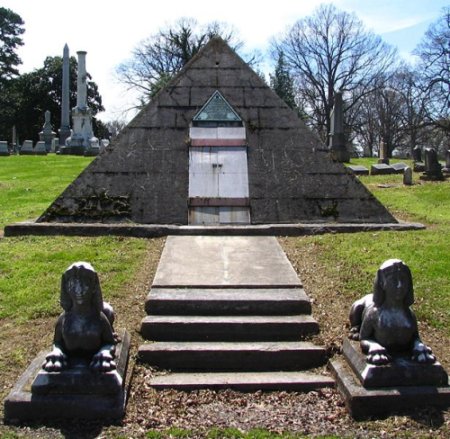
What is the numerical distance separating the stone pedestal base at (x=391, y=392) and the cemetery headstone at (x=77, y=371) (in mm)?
1603

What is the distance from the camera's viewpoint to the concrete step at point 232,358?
4.50m

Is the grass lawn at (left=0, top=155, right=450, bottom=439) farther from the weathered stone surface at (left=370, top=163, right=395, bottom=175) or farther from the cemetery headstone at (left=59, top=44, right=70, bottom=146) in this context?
the cemetery headstone at (left=59, top=44, right=70, bottom=146)

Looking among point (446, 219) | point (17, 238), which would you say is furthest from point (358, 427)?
point (446, 219)

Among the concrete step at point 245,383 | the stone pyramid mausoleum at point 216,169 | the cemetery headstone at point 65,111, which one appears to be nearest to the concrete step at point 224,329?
the concrete step at point 245,383

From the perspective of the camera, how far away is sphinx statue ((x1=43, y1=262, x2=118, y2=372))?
3.72m

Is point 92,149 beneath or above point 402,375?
above

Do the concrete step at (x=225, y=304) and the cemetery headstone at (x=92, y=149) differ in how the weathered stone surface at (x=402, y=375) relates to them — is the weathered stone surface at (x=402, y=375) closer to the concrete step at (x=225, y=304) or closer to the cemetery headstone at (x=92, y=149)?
the concrete step at (x=225, y=304)

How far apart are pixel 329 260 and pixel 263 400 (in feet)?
9.45

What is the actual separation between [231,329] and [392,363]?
1.48 metres

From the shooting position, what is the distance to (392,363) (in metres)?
3.86

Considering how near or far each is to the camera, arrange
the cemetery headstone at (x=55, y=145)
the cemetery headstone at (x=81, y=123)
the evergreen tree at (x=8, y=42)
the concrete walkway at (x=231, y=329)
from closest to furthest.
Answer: the concrete walkway at (x=231, y=329) < the cemetery headstone at (x=81, y=123) < the cemetery headstone at (x=55, y=145) < the evergreen tree at (x=8, y=42)

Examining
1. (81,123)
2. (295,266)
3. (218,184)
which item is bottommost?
(295,266)

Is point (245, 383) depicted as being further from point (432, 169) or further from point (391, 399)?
point (432, 169)

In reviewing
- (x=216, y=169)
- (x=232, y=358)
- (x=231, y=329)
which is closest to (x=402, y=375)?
(x=232, y=358)
